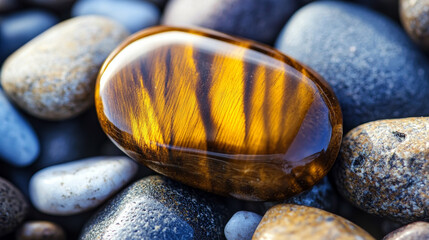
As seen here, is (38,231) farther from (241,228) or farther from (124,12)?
(124,12)

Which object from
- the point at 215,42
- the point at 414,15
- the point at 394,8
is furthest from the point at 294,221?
the point at 394,8

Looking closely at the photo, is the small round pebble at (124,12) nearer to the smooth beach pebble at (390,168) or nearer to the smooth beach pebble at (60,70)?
the smooth beach pebble at (60,70)

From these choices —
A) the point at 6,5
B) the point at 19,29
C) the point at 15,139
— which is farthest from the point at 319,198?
the point at 6,5

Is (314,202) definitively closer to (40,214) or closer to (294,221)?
(294,221)

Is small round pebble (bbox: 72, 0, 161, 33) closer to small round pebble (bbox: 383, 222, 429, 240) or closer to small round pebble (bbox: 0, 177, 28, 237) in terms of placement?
small round pebble (bbox: 0, 177, 28, 237)

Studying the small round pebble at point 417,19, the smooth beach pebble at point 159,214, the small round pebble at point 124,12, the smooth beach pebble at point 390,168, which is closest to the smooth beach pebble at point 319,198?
the smooth beach pebble at point 390,168

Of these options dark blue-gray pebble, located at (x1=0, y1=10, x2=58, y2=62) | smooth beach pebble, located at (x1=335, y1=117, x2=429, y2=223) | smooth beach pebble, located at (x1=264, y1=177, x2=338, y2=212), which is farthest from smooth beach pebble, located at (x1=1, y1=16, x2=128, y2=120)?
smooth beach pebble, located at (x1=335, y1=117, x2=429, y2=223)
